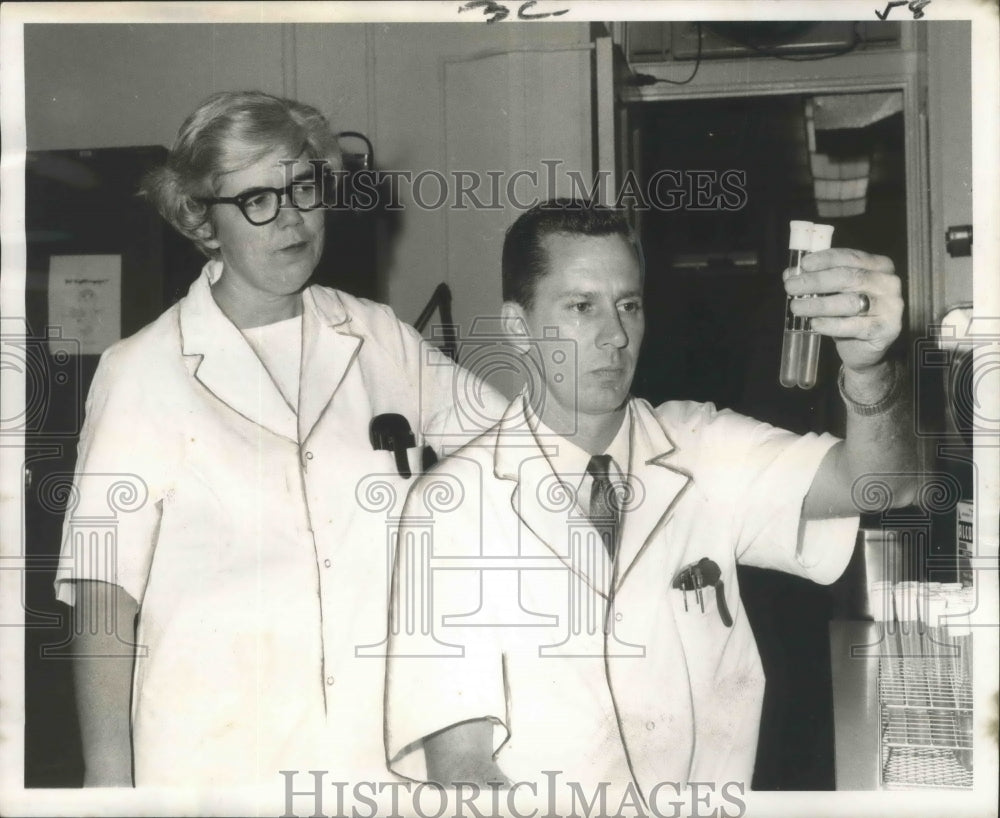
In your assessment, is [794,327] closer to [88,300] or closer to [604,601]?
[604,601]

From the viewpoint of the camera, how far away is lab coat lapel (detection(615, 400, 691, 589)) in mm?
1855

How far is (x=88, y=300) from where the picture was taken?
6.23 ft

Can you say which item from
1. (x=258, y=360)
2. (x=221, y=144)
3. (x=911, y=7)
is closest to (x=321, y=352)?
(x=258, y=360)

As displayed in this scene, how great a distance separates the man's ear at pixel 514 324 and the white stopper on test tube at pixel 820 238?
533 millimetres

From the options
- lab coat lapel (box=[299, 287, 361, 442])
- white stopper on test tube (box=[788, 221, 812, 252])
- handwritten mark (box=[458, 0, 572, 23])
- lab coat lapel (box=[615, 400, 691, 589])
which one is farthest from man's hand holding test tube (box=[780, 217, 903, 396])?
lab coat lapel (box=[299, 287, 361, 442])

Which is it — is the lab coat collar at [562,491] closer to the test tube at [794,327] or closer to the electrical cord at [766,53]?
the test tube at [794,327]

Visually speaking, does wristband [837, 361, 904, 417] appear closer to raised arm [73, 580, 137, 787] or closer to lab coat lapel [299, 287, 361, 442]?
lab coat lapel [299, 287, 361, 442]

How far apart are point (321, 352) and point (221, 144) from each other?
0.41 m

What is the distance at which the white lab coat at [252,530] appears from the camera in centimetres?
184

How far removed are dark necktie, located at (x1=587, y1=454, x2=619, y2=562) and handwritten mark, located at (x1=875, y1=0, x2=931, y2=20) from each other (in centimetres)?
96

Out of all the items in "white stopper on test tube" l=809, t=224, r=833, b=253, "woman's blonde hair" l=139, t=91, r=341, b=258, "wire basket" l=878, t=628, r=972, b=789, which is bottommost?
"wire basket" l=878, t=628, r=972, b=789

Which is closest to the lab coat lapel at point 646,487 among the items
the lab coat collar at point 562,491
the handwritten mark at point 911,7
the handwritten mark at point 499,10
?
the lab coat collar at point 562,491

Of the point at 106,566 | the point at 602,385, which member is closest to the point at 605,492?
the point at 602,385

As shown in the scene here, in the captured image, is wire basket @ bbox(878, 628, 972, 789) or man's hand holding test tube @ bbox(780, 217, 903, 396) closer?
man's hand holding test tube @ bbox(780, 217, 903, 396)
